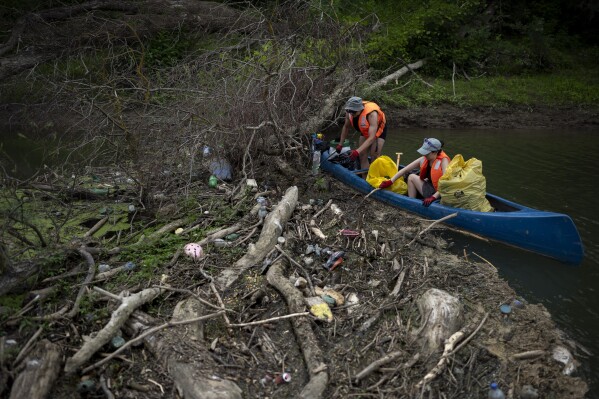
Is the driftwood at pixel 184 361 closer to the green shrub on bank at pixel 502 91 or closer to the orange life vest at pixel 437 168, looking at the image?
the orange life vest at pixel 437 168

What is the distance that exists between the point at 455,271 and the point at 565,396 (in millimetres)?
2018

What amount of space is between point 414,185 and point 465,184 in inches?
40.2

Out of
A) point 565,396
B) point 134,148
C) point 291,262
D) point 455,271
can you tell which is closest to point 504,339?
point 565,396

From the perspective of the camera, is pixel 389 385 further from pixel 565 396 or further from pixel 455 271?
pixel 455 271

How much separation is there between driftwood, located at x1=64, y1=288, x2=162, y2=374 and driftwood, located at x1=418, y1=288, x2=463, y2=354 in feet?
8.89

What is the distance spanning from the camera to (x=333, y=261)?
19.2ft

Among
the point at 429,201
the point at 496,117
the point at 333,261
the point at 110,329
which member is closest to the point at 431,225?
the point at 429,201

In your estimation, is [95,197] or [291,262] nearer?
[291,262]

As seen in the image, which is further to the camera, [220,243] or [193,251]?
[220,243]

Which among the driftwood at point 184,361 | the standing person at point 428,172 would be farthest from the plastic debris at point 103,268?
the standing person at point 428,172

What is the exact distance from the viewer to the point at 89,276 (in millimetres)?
5023

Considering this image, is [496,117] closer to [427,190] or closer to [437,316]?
[427,190]

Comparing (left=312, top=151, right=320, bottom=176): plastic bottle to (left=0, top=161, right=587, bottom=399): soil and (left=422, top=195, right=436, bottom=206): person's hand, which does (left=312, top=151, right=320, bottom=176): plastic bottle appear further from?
(left=0, top=161, right=587, bottom=399): soil

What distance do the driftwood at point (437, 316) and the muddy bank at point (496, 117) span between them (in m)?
10.8
